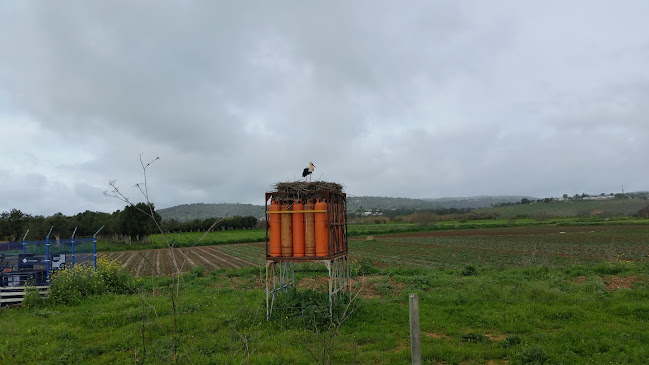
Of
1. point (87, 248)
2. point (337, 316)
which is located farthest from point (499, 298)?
point (87, 248)

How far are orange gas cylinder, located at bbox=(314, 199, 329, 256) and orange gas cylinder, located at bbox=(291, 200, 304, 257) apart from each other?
400 millimetres

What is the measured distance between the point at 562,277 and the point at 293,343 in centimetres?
1198

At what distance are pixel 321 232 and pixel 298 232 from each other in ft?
2.06

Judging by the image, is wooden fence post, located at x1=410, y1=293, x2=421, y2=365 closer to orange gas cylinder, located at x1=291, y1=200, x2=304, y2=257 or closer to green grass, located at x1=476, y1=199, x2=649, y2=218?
orange gas cylinder, located at x1=291, y1=200, x2=304, y2=257

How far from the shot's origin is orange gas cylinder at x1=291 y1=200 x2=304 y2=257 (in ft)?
34.3

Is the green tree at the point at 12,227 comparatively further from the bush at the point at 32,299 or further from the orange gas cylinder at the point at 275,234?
the orange gas cylinder at the point at 275,234

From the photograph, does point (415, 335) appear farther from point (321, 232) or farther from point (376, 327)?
point (321, 232)

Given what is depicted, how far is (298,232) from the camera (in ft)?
34.4

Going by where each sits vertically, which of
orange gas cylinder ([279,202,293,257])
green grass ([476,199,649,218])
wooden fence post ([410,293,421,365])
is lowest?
green grass ([476,199,649,218])

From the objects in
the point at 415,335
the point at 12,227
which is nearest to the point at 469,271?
the point at 415,335

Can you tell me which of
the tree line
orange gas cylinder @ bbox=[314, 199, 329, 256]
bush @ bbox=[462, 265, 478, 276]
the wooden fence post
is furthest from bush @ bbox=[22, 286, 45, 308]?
the tree line

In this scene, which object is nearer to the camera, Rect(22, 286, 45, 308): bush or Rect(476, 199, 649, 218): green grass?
Rect(22, 286, 45, 308): bush

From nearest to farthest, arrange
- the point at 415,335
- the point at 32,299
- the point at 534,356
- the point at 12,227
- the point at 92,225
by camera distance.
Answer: the point at 415,335
the point at 534,356
the point at 32,299
the point at 92,225
the point at 12,227

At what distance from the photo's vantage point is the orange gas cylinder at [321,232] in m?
10.3
